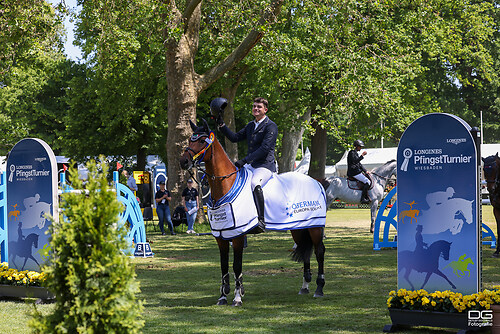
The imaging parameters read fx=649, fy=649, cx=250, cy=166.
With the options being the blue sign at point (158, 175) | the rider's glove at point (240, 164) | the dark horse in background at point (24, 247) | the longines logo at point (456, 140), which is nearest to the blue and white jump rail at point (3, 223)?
the dark horse in background at point (24, 247)

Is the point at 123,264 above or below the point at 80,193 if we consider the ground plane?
below

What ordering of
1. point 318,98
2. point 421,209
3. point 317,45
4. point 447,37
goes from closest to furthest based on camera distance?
point 421,209 < point 317,45 < point 318,98 < point 447,37

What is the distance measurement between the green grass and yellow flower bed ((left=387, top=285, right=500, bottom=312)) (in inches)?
12.9

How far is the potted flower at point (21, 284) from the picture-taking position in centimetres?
913

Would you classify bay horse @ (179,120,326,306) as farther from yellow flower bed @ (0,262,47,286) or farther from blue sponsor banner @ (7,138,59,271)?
yellow flower bed @ (0,262,47,286)

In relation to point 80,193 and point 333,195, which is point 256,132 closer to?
point 80,193

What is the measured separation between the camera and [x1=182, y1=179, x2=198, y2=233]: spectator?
72.9ft

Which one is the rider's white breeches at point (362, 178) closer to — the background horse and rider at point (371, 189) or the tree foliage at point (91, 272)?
the background horse and rider at point (371, 189)

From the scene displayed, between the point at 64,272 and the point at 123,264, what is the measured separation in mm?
362

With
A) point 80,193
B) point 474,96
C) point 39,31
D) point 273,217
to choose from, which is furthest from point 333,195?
point 474,96

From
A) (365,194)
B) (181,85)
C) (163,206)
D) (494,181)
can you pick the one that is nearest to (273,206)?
(494,181)

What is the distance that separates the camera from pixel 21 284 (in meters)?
9.31

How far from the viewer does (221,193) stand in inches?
348

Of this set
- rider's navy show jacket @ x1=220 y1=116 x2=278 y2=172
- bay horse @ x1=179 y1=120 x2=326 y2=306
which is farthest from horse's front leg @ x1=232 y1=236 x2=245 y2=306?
rider's navy show jacket @ x1=220 y1=116 x2=278 y2=172
